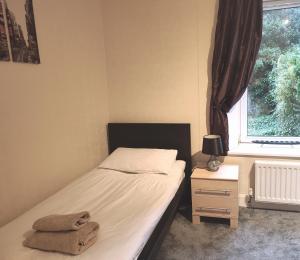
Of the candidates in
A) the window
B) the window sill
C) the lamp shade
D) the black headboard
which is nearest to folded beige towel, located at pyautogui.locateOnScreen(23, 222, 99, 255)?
the lamp shade

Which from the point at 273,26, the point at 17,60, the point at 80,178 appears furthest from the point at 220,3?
the point at 80,178

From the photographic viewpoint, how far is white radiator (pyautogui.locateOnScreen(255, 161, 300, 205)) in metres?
2.71

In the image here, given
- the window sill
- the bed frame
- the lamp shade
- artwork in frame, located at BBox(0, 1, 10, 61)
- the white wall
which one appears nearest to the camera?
artwork in frame, located at BBox(0, 1, 10, 61)

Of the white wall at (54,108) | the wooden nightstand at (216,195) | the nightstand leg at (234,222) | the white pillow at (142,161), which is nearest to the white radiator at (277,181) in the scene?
the wooden nightstand at (216,195)

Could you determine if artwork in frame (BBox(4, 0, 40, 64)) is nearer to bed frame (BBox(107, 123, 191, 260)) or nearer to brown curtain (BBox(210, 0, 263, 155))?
bed frame (BBox(107, 123, 191, 260))

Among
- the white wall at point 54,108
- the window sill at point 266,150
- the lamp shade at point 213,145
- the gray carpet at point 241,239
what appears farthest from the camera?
the window sill at point 266,150

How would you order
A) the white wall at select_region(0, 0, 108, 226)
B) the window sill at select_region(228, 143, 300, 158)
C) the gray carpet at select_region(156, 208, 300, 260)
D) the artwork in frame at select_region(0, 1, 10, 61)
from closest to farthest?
1. the artwork in frame at select_region(0, 1, 10, 61)
2. the white wall at select_region(0, 0, 108, 226)
3. the gray carpet at select_region(156, 208, 300, 260)
4. the window sill at select_region(228, 143, 300, 158)

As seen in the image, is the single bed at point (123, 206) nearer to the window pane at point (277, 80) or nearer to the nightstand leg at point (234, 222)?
the nightstand leg at point (234, 222)

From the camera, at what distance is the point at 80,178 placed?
267 centimetres

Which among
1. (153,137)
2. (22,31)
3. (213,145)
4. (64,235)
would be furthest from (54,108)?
(213,145)

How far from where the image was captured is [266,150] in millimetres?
2900

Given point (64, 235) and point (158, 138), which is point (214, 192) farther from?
point (64, 235)

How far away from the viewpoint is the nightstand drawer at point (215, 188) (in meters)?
2.54

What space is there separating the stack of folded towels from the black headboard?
5.22 ft
